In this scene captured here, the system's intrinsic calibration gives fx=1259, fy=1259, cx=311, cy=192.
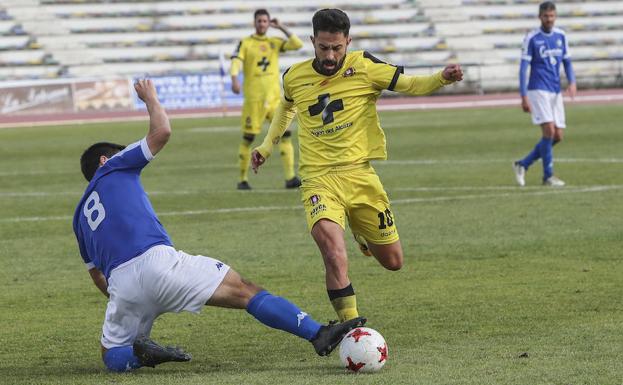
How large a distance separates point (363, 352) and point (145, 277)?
1222mm

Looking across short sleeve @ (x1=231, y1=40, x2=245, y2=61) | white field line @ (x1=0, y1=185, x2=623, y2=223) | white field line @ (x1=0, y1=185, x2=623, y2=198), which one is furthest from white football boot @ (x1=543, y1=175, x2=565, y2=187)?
short sleeve @ (x1=231, y1=40, x2=245, y2=61)

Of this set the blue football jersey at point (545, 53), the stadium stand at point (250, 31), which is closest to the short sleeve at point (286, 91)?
the blue football jersey at point (545, 53)

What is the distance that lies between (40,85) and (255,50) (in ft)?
72.7

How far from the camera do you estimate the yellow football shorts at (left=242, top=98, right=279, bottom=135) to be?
18.3 meters

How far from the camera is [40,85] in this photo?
3966cm

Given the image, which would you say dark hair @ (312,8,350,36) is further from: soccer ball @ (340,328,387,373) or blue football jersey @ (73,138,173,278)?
soccer ball @ (340,328,387,373)

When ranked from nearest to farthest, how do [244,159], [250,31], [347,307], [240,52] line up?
[347,307], [244,159], [240,52], [250,31]

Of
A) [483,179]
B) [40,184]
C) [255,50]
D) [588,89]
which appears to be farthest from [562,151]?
[588,89]

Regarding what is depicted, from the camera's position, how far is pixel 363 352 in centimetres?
644

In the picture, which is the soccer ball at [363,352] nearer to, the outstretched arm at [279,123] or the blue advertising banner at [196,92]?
the outstretched arm at [279,123]

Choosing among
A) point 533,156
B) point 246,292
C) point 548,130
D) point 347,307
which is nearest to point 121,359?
point 246,292

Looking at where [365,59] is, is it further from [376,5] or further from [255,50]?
[376,5]

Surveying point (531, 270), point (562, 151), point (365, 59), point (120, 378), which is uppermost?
point (365, 59)

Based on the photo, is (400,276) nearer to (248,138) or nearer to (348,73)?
(348,73)
